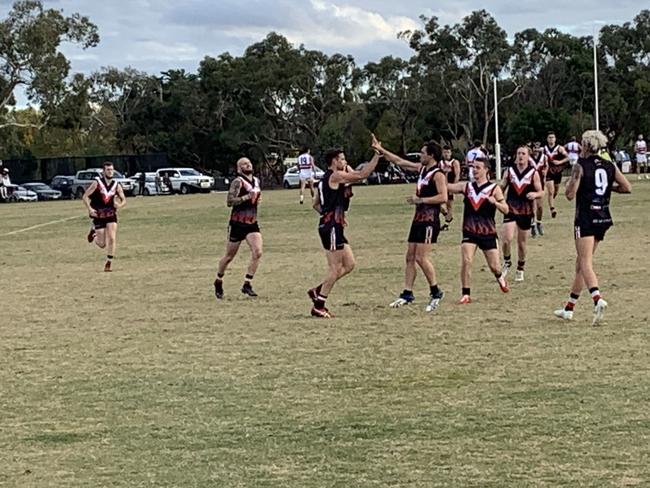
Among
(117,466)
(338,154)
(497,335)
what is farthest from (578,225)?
(117,466)

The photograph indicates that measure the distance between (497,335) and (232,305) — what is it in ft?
14.2

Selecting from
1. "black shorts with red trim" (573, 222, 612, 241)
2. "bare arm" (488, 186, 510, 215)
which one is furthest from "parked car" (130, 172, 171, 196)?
"black shorts with red trim" (573, 222, 612, 241)

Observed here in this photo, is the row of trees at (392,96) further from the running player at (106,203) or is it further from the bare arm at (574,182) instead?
the bare arm at (574,182)

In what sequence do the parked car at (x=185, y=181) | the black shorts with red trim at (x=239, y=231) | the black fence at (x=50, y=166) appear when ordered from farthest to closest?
the black fence at (x=50, y=166) → the parked car at (x=185, y=181) → the black shorts with red trim at (x=239, y=231)

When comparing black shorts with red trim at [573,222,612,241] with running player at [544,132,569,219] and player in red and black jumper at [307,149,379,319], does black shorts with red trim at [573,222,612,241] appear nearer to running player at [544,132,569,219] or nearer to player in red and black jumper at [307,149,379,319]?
player in red and black jumper at [307,149,379,319]

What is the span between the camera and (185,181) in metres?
Result: 71.2

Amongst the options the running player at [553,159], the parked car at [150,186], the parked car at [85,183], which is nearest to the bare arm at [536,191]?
the running player at [553,159]

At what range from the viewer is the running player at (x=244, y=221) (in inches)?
616

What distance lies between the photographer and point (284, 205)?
42.4 m

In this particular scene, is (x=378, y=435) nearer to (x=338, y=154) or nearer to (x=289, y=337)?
(x=289, y=337)

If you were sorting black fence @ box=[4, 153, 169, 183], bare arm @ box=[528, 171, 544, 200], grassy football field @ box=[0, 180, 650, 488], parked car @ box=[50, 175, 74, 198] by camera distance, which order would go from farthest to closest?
1. black fence @ box=[4, 153, 169, 183]
2. parked car @ box=[50, 175, 74, 198]
3. bare arm @ box=[528, 171, 544, 200]
4. grassy football field @ box=[0, 180, 650, 488]

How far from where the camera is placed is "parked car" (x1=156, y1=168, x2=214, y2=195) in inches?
2798

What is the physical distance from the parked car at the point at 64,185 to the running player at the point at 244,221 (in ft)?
190

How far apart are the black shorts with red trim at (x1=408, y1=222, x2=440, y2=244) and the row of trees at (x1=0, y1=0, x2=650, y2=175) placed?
72.6 meters
